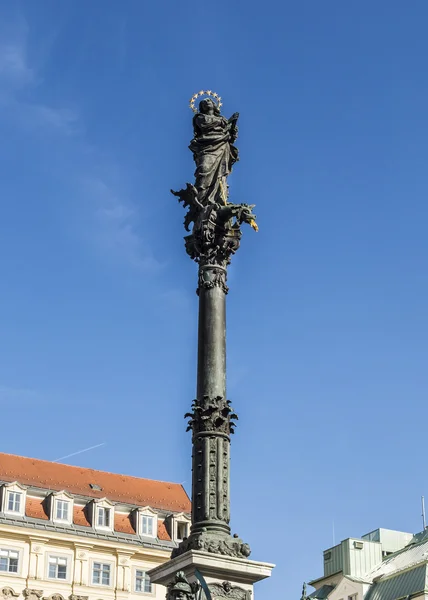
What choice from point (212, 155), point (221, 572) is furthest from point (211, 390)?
point (212, 155)

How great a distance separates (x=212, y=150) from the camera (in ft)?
65.4

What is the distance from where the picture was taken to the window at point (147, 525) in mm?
49562

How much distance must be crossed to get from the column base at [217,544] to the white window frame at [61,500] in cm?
3202

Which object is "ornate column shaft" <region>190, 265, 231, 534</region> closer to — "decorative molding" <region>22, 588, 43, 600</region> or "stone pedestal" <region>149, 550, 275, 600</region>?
"stone pedestal" <region>149, 550, 275, 600</region>

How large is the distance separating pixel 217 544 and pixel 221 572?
16.9 inches

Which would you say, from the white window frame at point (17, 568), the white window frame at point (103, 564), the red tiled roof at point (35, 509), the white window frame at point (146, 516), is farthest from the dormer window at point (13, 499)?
the white window frame at point (146, 516)

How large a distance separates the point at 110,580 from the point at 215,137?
103 feet

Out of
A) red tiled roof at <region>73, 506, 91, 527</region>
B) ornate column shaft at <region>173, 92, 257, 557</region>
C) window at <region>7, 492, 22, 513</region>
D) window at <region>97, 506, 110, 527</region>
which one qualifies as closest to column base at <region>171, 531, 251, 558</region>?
ornate column shaft at <region>173, 92, 257, 557</region>

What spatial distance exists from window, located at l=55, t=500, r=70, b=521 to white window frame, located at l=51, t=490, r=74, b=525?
0.05m

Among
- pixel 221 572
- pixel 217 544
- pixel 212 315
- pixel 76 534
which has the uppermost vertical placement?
pixel 76 534

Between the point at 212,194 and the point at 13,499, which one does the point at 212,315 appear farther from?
the point at 13,499

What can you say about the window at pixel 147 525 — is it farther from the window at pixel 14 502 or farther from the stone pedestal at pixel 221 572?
the stone pedestal at pixel 221 572

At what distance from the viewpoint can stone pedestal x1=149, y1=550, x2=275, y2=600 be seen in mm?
15875

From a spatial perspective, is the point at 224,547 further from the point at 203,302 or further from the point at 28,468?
the point at 28,468
